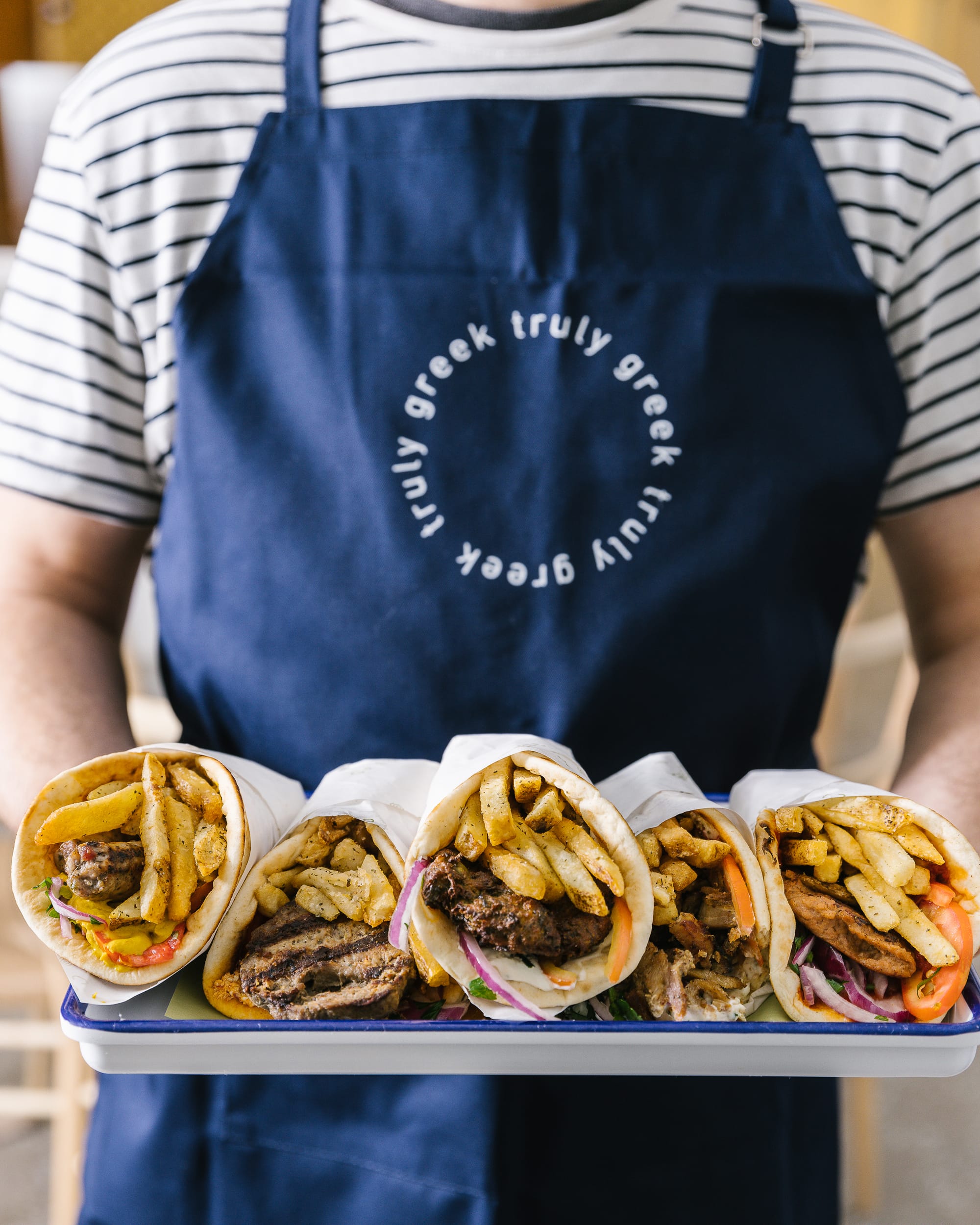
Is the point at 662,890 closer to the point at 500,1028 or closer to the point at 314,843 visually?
the point at 500,1028

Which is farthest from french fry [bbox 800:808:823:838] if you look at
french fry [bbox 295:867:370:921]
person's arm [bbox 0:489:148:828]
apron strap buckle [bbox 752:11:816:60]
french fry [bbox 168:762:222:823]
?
apron strap buckle [bbox 752:11:816:60]

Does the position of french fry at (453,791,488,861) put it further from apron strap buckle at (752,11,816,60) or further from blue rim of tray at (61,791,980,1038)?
apron strap buckle at (752,11,816,60)

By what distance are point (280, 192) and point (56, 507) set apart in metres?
0.38

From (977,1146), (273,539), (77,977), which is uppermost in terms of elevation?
(273,539)

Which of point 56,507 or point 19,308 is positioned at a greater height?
point 19,308

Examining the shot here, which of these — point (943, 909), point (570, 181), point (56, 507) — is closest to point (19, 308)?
point (56, 507)

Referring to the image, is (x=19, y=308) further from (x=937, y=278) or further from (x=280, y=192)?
(x=937, y=278)

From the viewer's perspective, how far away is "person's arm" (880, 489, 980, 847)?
Result: 3.29ft

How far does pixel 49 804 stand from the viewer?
0.74m

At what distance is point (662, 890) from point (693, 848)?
45mm

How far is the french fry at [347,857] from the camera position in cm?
79

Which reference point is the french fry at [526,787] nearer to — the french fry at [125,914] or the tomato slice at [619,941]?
the tomato slice at [619,941]

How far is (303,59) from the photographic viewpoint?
1.03m

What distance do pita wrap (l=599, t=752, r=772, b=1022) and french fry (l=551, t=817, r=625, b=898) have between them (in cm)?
5
